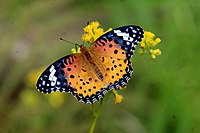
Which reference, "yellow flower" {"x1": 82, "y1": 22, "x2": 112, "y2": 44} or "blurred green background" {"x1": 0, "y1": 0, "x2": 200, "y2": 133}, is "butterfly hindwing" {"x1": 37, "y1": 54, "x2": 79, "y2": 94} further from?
"blurred green background" {"x1": 0, "y1": 0, "x2": 200, "y2": 133}

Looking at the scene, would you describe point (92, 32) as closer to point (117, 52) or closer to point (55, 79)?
point (117, 52)

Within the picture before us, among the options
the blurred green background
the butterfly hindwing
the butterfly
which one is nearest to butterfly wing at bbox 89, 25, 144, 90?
the butterfly

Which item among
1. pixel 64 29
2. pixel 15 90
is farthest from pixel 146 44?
pixel 64 29

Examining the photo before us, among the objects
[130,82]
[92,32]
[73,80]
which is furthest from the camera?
[130,82]

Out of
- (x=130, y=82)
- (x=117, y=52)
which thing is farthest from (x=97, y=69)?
(x=130, y=82)

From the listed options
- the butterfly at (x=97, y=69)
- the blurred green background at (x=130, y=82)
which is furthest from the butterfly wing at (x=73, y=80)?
the blurred green background at (x=130, y=82)

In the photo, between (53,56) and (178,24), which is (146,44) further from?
(53,56)

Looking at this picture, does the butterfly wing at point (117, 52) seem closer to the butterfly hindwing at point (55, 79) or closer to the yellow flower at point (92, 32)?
the yellow flower at point (92, 32)
